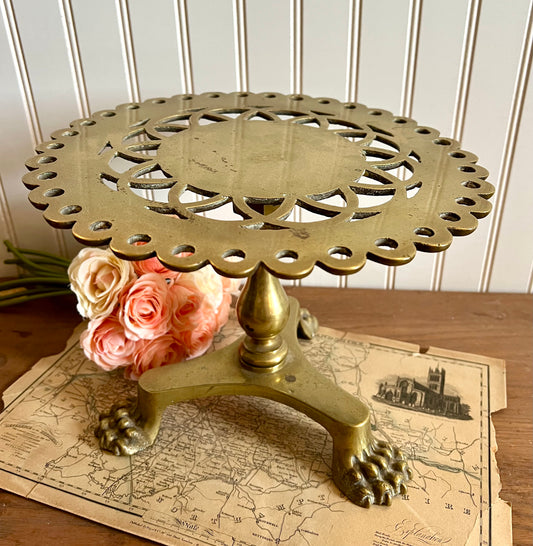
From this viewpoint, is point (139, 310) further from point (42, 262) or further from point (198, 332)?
point (42, 262)

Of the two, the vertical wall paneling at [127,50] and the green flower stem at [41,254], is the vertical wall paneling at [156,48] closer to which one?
the vertical wall paneling at [127,50]

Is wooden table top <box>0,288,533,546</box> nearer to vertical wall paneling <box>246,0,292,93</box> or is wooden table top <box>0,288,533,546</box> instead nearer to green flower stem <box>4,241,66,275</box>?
green flower stem <box>4,241,66,275</box>

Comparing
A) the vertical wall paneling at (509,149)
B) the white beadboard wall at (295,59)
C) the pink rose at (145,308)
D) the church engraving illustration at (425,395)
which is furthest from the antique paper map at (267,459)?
the white beadboard wall at (295,59)

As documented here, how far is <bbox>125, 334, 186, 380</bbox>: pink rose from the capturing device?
0.74 metres

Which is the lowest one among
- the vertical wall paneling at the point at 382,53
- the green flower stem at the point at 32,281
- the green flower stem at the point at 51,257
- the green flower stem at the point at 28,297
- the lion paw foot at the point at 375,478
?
the lion paw foot at the point at 375,478

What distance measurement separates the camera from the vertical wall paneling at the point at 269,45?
79 centimetres

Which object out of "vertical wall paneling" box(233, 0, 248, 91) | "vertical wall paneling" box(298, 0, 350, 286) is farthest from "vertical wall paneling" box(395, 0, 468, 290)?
"vertical wall paneling" box(233, 0, 248, 91)

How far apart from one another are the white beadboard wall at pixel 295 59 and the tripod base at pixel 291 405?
0.42 m

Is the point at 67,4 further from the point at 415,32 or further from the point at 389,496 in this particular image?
the point at 389,496

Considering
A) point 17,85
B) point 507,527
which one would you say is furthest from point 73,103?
point 507,527

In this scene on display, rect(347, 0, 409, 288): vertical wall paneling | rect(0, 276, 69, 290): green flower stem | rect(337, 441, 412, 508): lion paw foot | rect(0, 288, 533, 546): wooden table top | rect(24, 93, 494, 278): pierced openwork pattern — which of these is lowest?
rect(0, 288, 533, 546): wooden table top

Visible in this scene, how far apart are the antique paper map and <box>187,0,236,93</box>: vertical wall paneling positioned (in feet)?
1.43

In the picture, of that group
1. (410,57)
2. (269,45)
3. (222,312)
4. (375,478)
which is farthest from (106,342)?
(410,57)

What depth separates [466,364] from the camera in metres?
0.79
